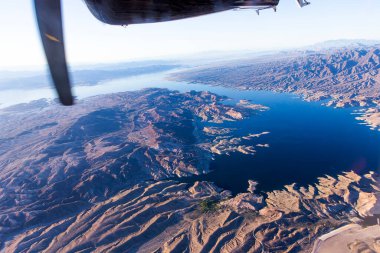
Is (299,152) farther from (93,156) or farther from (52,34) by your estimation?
(52,34)

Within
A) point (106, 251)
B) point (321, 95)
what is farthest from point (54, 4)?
point (321, 95)

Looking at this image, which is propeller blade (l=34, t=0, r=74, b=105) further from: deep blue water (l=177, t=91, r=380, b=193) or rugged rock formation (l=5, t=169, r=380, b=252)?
deep blue water (l=177, t=91, r=380, b=193)

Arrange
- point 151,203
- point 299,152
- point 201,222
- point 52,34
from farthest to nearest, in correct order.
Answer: point 299,152 → point 151,203 → point 201,222 → point 52,34

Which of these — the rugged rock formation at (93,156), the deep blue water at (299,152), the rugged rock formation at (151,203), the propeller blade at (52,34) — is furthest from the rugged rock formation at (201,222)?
the propeller blade at (52,34)

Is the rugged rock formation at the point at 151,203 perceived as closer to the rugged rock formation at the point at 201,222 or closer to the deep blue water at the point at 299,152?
the rugged rock formation at the point at 201,222

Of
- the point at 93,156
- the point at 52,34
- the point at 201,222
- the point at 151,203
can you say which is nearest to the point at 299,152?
the point at 201,222
